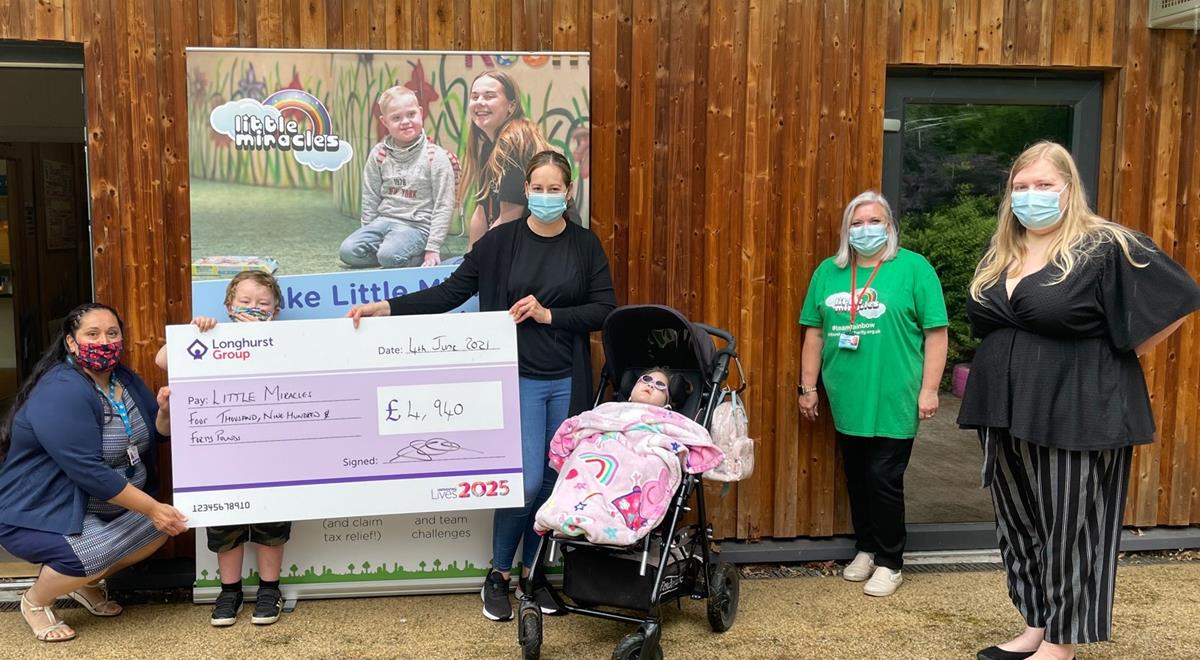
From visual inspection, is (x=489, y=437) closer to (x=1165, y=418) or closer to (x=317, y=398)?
(x=317, y=398)

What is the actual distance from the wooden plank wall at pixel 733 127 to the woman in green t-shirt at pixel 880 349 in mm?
298

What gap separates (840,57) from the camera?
4.50 m

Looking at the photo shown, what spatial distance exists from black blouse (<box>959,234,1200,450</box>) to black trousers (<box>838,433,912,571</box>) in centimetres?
95

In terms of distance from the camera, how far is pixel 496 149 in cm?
426

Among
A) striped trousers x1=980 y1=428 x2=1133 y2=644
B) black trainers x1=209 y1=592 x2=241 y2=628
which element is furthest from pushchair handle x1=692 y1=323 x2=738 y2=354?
black trainers x1=209 y1=592 x2=241 y2=628

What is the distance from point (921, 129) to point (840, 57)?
567mm

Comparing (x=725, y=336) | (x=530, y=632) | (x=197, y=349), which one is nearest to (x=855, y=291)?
(x=725, y=336)

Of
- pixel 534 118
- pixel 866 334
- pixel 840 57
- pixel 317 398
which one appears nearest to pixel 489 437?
pixel 317 398

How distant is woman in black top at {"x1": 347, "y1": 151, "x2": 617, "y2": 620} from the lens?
3938mm

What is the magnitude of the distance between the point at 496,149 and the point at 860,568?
2.56 m

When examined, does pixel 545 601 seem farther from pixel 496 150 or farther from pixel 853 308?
pixel 496 150

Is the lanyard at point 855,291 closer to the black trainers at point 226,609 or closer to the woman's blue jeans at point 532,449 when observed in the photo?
the woman's blue jeans at point 532,449

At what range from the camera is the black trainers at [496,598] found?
3990mm

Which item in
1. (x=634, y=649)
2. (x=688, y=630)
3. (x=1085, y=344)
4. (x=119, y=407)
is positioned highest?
(x=1085, y=344)
